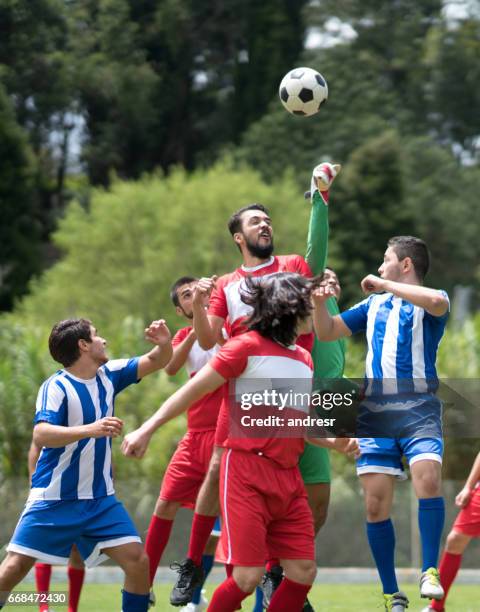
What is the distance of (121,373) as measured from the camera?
6.93 metres

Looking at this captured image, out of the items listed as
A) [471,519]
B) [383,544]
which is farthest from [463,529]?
[383,544]

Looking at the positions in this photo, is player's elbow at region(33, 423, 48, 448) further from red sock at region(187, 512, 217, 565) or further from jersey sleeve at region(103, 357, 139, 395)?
red sock at region(187, 512, 217, 565)

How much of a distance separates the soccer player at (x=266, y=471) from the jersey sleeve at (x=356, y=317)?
1104 mm

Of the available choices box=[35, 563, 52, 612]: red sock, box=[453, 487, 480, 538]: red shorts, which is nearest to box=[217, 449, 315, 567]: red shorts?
box=[453, 487, 480, 538]: red shorts

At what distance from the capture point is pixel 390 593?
22.5 ft

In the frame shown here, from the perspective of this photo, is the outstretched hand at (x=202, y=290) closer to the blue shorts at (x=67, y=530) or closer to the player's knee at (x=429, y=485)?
the blue shorts at (x=67, y=530)

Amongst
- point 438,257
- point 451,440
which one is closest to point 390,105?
point 438,257

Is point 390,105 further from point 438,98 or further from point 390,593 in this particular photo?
point 390,593

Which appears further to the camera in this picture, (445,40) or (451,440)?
(445,40)

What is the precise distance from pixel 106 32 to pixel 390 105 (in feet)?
38.9

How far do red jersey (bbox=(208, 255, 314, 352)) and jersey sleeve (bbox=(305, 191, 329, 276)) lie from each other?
0.27 ft

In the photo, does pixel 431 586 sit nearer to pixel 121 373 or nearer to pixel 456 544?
pixel 456 544

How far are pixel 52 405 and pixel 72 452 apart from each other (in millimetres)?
290

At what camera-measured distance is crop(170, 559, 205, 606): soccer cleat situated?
7.09 meters
